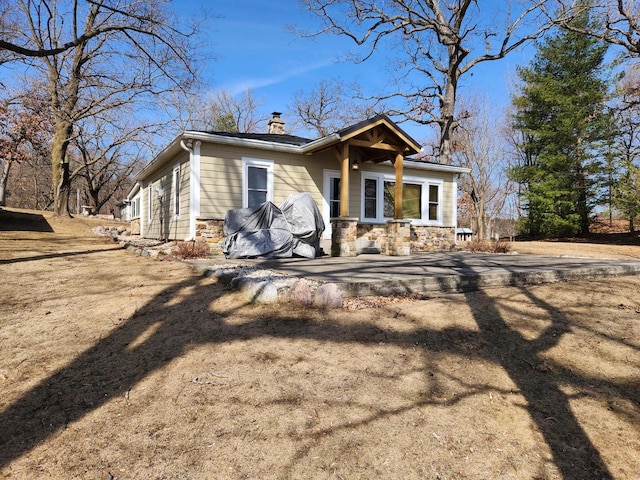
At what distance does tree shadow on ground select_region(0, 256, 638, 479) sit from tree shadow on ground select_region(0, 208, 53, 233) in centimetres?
1320

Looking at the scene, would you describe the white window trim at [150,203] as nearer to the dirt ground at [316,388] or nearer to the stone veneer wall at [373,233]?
the stone veneer wall at [373,233]

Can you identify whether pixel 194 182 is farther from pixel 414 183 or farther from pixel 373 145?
pixel 414 183

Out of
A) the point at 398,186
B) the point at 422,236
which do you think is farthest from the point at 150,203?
the point at 422,236

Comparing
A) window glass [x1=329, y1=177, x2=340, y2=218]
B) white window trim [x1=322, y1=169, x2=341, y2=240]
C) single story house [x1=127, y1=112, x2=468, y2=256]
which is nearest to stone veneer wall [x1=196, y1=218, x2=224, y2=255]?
single story house [x1=127, y1=112, x2=468, y2=256]

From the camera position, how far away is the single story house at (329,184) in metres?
8.79

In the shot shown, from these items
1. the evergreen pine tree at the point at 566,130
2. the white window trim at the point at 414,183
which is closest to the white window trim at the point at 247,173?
the white window trim at the point at 414,183

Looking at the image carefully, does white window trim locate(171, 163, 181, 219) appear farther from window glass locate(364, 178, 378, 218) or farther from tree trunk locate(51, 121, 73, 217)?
tree trunk locate(51, 121, 73, 217)

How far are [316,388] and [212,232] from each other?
6.94 m

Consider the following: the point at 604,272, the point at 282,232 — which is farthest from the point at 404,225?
the point at 604,272

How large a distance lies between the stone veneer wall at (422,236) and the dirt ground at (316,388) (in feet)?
21.4

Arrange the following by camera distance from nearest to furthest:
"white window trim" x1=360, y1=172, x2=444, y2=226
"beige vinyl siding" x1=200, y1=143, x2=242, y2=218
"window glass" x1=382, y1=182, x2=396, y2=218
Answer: "beige vinyl siding" x1=200, y1=143, x2=242, y2=218, "white window trim" x1=360, y1=172, x2=444, y2=226, "window glass" x1=382, y1=182, x2=396, y2=218

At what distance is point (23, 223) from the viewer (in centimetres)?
1486

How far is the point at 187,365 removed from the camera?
274 centimetres

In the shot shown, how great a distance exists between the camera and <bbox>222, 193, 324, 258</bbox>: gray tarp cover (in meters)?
7.93
